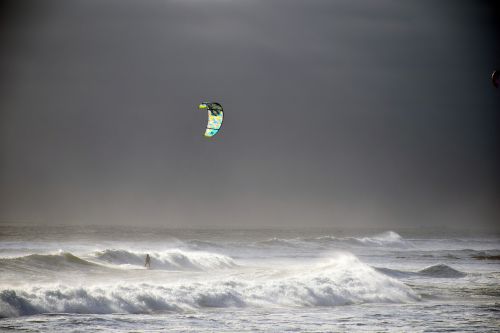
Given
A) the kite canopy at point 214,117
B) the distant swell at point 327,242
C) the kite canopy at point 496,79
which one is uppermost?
the kite canopy at point 496,79

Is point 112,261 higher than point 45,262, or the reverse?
point 45,262

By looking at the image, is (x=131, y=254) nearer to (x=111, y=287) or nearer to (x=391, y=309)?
(x=111, y=287)

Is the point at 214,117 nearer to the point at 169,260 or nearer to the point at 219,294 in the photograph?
the point at 219,294

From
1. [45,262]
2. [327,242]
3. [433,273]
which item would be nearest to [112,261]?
[45,262]

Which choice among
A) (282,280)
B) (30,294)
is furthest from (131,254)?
(30,294)

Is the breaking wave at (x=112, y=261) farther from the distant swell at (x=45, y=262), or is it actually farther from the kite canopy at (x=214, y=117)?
the kite canopy at (x=214, y=117)

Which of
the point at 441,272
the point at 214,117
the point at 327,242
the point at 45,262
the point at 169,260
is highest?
the point at 214,117

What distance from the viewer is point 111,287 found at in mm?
11281

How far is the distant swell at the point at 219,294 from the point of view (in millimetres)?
10297

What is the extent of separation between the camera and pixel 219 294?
1175cm

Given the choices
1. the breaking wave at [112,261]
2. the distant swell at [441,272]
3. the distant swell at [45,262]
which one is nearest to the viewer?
the distant swell at [45,262]

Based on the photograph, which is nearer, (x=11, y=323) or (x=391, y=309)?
(x=11, y=323)

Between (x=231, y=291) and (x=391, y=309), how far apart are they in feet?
9.90

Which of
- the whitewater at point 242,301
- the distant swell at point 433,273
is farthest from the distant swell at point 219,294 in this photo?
the distant swell at point 433,273
